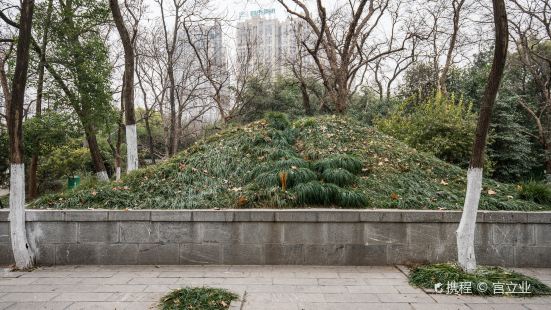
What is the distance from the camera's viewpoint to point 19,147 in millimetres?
5219

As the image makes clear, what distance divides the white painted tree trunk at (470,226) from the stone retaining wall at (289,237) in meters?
0.76

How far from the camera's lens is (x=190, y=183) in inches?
256

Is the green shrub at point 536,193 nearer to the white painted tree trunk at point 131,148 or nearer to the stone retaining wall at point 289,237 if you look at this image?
the stone retaining wall at point 289,237

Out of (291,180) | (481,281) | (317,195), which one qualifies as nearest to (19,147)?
(291,180)

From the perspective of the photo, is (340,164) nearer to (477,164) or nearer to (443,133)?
(477,164)

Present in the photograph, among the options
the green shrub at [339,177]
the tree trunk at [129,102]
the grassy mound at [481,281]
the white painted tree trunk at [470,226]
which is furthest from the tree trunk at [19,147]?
the white painted tree trunk at [470,226]

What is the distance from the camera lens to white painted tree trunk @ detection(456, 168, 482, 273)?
14.7 feet

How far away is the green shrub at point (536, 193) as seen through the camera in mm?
6086

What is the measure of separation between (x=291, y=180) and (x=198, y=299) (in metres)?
2.72

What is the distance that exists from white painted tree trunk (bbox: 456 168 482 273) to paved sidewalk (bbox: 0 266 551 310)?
52cm

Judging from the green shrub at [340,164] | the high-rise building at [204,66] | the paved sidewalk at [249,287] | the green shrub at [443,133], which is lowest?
the paved sidewalk at [249,287]

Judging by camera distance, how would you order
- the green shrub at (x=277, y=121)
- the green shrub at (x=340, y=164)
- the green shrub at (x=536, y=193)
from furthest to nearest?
the green shrub at (x=277, y=121)
the green shrub at (x=340, y=164)
the green shrub at (x=536, y=193)

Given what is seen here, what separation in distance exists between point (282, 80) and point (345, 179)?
1394cm

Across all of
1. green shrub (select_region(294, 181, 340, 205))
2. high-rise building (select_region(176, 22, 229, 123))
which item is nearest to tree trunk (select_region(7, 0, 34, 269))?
green shrub (select_region(294, 181, 340, 205))
